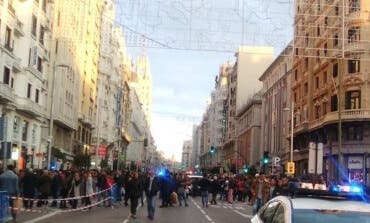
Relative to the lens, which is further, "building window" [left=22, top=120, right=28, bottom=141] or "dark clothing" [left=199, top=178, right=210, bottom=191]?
"building window" [left=22, top=120, right=28, bottom=141]

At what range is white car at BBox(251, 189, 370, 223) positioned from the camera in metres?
7.93

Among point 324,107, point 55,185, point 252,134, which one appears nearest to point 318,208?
point 55,185

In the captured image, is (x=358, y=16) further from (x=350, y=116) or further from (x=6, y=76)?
(x=6, y=76)

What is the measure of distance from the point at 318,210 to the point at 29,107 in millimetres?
46301

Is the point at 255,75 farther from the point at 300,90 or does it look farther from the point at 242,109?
the point at 300,90

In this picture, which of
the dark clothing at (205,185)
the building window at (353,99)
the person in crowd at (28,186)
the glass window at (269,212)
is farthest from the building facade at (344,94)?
the glass window at (269,212)

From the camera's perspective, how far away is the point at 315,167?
99.4 ft

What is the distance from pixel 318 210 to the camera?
812 cm

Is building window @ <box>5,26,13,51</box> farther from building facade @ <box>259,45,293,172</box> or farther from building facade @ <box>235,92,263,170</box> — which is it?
building facade @ <box>235,92,263,170</box>

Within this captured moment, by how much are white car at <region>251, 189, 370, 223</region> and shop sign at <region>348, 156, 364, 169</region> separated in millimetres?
48509

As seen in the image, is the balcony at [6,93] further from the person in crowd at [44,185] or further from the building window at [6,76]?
the person in crowd at [44,185]

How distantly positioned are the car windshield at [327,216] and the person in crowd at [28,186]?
20.2 m

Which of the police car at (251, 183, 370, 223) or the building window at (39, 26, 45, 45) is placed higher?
the building window at (39, 26, 45, 45)

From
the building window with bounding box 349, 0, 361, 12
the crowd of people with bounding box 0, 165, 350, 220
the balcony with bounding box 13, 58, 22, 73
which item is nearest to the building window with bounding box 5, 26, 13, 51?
the balcony with bounding box 13, 58, 22, 73
